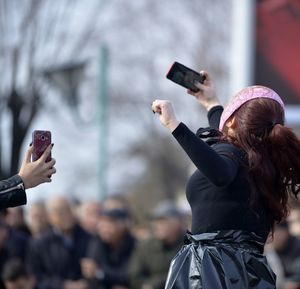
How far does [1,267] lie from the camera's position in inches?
364

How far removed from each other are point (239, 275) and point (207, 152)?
2.05 ft

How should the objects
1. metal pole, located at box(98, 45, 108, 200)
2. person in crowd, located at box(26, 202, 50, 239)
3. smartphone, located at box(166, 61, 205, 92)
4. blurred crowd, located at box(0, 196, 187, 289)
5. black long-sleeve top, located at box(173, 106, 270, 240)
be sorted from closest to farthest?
black long-sleeve top, located at box(173, 106, 270, 240) < smartphone, located at box(166, 61, 205, 92) < blurred crowd, located at box(0, 196, 187, 289) < person in crowd, located at box(26, 202, 50, 239) < metal pole, located at box(98, 45, 108, 200)

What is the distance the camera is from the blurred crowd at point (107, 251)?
958 cm

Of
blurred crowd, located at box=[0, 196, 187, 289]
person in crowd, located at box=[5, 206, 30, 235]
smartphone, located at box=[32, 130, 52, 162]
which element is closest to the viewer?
smartphone, located at box=[32, 130, 52, 162]

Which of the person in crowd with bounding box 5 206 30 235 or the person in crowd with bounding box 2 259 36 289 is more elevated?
the person in crowd with bounding box 5 206 30 235

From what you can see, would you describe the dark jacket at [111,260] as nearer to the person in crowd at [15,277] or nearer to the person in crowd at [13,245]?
the person in crowd at [13,245]

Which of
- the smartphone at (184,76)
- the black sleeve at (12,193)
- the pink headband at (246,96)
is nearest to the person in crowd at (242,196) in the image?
the pink headband at (246,96)

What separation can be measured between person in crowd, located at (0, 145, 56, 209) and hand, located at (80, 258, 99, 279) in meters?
5.24

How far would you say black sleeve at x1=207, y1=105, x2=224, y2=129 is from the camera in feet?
18.8

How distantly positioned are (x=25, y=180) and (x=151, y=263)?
4823mm

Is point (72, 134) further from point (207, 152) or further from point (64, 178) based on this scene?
point (207, 152)

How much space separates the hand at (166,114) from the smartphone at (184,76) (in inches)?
19.7

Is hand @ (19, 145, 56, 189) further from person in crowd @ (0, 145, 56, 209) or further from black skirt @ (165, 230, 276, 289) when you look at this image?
black skirt @ (165, 230, 276, 289)

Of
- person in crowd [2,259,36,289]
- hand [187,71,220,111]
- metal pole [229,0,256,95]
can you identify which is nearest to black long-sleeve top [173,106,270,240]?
hand [187,71,220,111]
